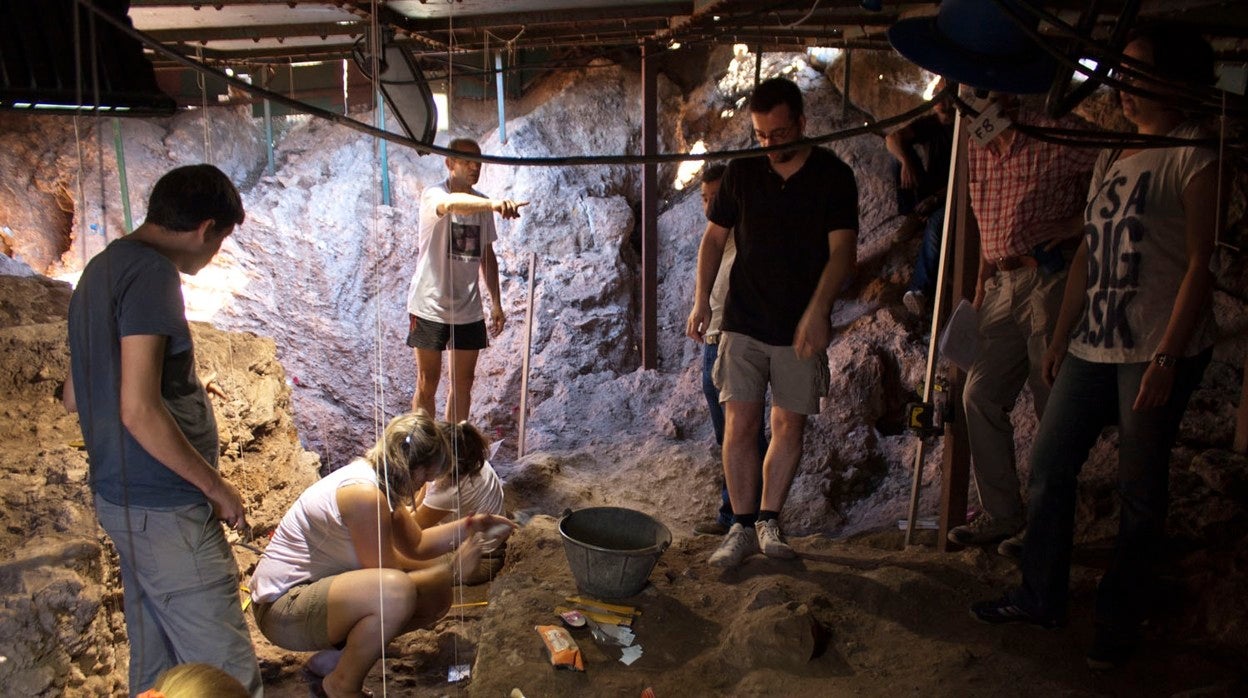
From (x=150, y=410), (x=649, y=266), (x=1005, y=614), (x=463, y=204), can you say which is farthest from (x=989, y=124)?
(x=649, y=266)

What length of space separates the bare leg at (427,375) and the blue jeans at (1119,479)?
3015 mm

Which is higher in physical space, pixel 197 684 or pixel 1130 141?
pixel 1130 141

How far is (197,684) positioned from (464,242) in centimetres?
326

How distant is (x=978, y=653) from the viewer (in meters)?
2.58

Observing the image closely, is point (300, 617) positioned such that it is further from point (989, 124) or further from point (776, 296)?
point (989, 124)

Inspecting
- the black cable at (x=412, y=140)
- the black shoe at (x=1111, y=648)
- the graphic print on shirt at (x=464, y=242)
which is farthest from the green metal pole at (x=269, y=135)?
the black shoe at (x=1111, y=648)

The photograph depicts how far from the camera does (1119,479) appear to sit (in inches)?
96.8

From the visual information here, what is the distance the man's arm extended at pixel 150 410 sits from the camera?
2.08 m

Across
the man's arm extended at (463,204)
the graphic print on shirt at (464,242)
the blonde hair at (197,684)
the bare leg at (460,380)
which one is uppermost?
the man's arm extended at (463,204)

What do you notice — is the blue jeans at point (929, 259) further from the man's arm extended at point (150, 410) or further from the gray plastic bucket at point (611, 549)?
the man's arm extended at point (150, 410)

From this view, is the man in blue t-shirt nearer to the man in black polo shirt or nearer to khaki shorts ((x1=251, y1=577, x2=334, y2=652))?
khaki shorts ((x1=251, y1=577, x2=334, y2=652))

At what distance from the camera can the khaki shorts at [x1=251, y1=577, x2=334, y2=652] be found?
9.12 ft

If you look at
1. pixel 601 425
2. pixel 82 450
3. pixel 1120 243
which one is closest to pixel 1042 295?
pixel 1120 243

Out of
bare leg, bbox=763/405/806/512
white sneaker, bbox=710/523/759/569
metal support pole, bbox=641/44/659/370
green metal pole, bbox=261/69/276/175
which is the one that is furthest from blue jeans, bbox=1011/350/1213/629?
green metal pole, bbox=261/69/276/175
